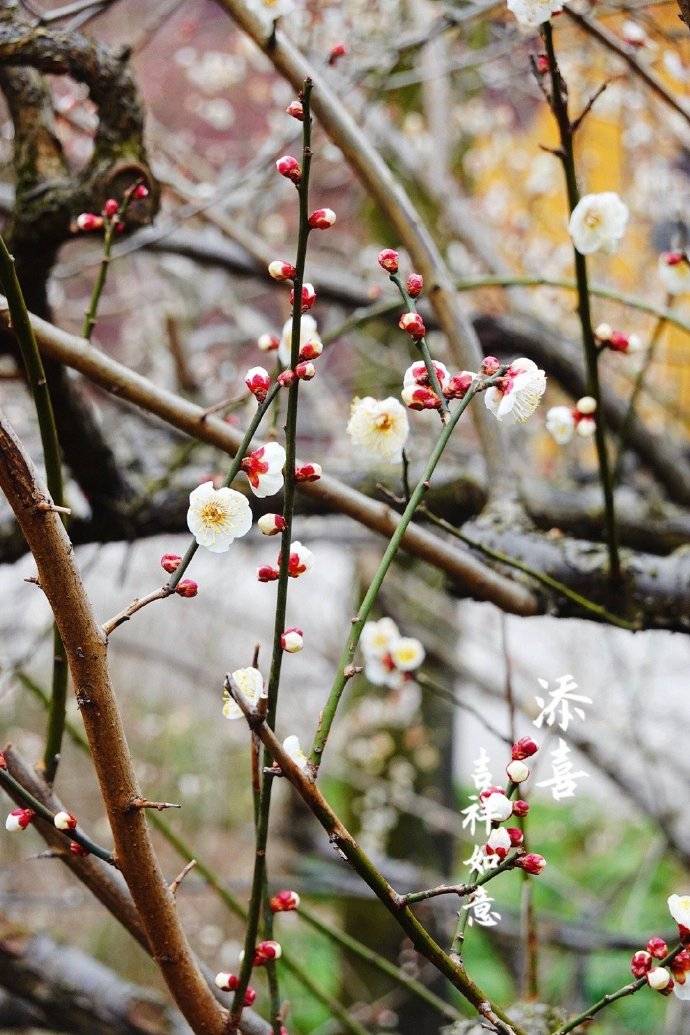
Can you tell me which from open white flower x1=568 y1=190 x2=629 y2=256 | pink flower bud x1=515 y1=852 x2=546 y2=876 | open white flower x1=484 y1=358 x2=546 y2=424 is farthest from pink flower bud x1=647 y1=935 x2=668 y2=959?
open white flower x1=568 y1=190 x2=629 y2=256

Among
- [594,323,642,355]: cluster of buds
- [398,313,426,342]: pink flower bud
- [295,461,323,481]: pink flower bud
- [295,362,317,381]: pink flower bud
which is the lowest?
[295,461,323,481]: pink flower bud

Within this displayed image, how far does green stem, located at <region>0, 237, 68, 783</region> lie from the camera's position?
2.33 ft

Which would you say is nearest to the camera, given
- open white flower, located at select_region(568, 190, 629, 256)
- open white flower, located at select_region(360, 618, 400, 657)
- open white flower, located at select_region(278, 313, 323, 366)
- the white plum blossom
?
open white flower, located at select_region(278, 313, 323, 366)

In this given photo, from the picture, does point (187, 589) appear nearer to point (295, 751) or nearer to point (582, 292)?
point (295, 751)

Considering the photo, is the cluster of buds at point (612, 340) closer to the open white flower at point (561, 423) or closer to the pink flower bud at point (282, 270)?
the open white flower at point (561, 423)

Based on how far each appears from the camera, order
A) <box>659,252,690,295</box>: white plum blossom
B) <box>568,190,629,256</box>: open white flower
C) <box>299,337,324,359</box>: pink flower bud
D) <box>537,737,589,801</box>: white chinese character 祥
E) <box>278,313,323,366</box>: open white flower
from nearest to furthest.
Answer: <box>537,737,589,801</box>: white chinese character 祥 < <box>299,337,324,359</box>: pink flower bud < <box>278,313,323,366</box>: open white flower < <box>568,190,629,256</box>: open white flower < <box>659,252,690,295</box>: white plum blossom

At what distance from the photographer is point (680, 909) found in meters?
0.72

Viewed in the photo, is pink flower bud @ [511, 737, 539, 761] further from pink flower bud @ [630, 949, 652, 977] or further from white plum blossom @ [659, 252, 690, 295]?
white plum blossom @ [659, 252, 690, 295]

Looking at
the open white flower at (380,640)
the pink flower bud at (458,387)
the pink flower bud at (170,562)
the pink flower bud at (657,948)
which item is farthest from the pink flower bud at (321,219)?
the open white flower at (380,640)

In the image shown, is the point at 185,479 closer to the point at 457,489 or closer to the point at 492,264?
the point at 457,489

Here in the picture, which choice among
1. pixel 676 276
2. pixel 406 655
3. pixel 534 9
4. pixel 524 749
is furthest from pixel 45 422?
pixel 676 276

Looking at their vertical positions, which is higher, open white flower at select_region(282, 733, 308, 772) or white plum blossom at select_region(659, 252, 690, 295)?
white plum blossom at select_region(659, 252, 690, 295)

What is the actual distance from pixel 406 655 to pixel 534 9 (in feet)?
2.89

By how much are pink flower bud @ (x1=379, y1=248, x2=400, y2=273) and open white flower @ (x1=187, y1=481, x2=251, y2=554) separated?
10.1 inches
